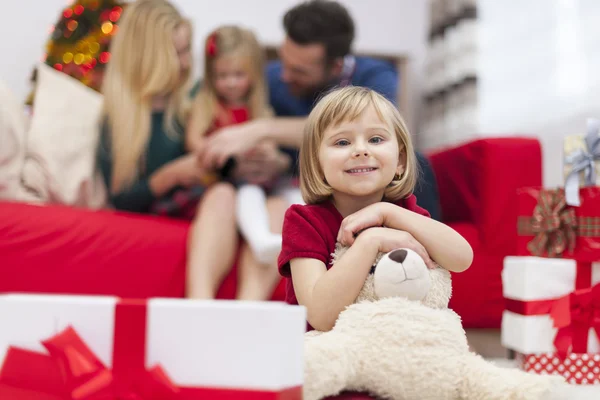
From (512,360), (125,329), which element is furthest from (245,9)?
(125,329)

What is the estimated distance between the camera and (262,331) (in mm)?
564

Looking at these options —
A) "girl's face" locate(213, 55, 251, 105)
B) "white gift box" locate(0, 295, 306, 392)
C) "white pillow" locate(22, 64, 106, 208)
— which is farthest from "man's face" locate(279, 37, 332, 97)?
"white gift box" locate(0, 295, 306, 392)

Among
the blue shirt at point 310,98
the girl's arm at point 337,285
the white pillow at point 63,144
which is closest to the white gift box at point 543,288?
the girl's arm at point 337,285

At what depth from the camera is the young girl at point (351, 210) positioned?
745 millimetres

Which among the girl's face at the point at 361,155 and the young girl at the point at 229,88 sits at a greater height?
the young girl at the point at 229,88

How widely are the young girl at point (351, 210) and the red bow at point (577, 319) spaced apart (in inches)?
18.6

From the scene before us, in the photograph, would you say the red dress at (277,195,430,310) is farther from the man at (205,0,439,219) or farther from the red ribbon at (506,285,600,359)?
the man at (205,0,439,219)

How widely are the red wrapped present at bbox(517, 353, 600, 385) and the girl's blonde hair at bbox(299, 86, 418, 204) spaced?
1.72 ft

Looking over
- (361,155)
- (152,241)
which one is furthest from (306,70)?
(361,155)

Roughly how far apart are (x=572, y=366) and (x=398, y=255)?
1.99 ft

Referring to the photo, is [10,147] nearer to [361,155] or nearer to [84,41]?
[84,41]

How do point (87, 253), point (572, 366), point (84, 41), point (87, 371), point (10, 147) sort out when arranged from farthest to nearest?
1. point (84, 41)
2. point (10, 147)
3. point (87, 253)
4. point (572, 366)
5. point (87, 371)

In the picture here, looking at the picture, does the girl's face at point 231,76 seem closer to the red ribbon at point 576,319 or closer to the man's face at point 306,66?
the man's face at point 306,66

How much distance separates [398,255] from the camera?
726 mm
